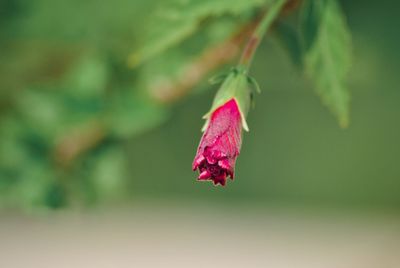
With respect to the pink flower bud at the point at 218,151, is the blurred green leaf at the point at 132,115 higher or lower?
higher

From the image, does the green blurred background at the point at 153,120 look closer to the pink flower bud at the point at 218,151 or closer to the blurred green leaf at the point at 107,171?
the blurred green leaf at the point at 107,171

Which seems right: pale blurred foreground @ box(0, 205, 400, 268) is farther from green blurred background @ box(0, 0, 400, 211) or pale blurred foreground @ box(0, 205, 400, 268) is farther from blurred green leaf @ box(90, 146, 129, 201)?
blurred green leaf @ box(90, 146, 129, 201)

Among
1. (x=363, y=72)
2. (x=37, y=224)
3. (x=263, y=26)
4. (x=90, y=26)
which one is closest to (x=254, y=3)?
(x=263, y=26)

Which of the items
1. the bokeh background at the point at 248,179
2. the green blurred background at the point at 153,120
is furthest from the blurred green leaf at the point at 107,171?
the bokeh background at the point at 248,179

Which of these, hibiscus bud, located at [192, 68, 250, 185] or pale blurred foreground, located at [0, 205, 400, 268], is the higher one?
pale blurred foreground, located at [0, 205, 400, 268]

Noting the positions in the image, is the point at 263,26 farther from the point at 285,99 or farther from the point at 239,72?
the point at 285,99

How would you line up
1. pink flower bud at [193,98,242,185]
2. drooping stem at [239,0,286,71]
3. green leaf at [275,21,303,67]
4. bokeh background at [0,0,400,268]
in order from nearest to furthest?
1. pink flower bud at [193,98,242,185]
2. drooping stem at [239,0,286,71]
3. green leaf at [275,21,303,67]
4. bokeh background at [0,0,400,268]

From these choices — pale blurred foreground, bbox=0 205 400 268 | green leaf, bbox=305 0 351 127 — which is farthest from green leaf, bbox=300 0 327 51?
pale blurred foreground, bbox=0 205 400 268
